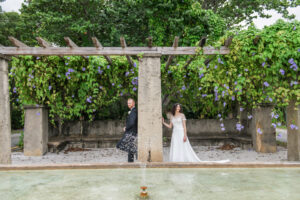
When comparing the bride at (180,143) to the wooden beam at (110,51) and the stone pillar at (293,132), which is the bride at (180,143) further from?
the stone pillar at (293,132)

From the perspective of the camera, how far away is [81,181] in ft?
14.0

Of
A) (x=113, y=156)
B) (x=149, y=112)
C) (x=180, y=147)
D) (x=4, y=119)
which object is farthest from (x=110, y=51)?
(x=113, y=156)

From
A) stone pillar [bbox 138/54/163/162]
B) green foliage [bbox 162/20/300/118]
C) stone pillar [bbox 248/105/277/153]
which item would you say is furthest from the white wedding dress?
stone pillar [bbox 248/105/277/153]

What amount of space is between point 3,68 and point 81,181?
358 cm

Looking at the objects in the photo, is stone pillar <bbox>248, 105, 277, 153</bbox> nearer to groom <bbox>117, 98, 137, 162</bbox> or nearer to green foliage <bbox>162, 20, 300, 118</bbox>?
green foliage <bbox>162, 20, 300, 118</bbox>

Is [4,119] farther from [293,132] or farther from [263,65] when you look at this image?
[293,132]

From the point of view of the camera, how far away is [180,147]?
681 centimetres

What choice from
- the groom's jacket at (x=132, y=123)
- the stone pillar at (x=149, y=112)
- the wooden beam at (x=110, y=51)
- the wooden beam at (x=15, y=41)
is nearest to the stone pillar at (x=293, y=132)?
the wooden beam at (x=110, y=51)

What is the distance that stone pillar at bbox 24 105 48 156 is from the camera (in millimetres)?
8953

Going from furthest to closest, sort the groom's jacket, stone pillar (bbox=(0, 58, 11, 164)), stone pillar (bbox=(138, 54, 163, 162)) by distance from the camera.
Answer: the groom's jacket < stone pillar (bbox=(0, 58, 11, 164)) < stone pillar (bbox=(138, 54, 163, 162))

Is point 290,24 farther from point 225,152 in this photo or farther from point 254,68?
point 225,152

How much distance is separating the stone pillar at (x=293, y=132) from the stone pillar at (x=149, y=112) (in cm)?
328

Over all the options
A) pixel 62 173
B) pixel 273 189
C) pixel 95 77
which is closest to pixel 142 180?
pixel 62 173

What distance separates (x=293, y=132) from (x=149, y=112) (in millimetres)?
3768
